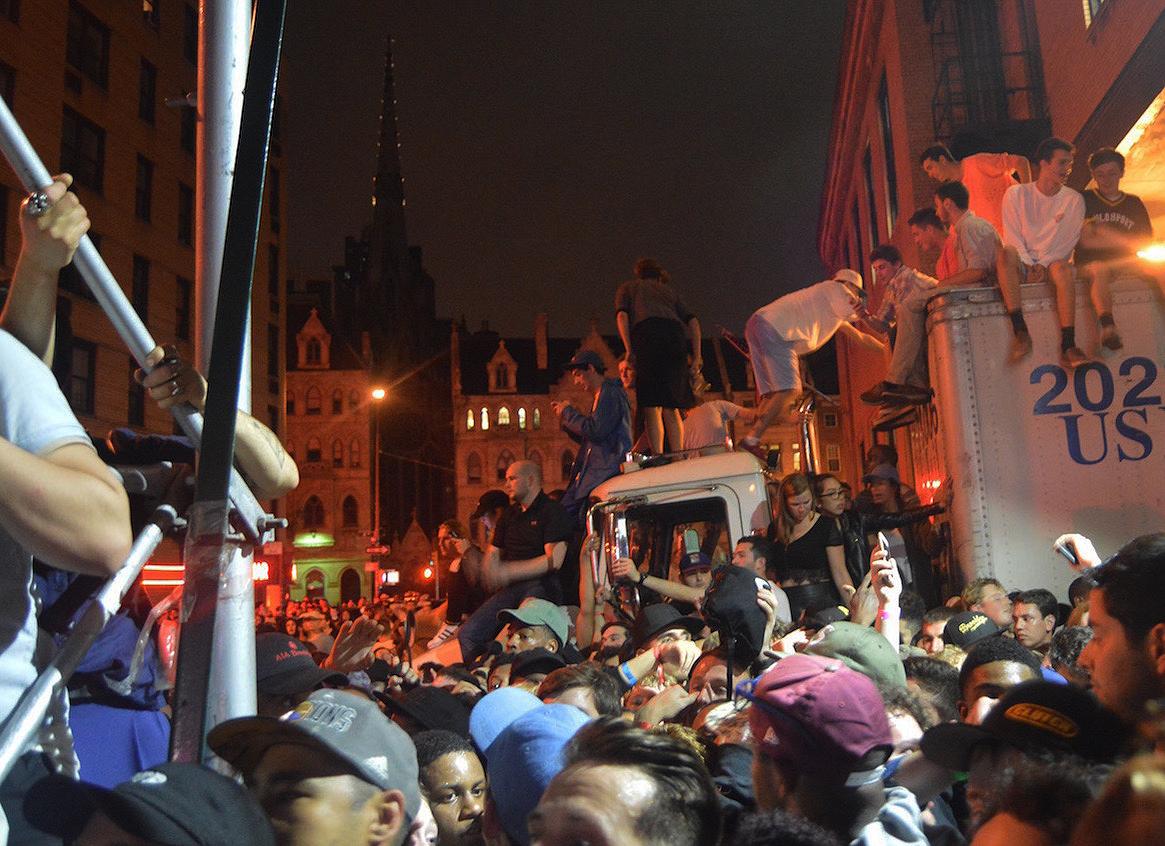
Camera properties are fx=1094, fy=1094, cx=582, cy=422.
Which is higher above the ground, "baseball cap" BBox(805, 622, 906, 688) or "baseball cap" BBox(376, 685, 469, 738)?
"baseball cap" BBox(805, 622, 906, 688)

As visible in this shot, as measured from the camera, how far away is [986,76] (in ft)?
63.0

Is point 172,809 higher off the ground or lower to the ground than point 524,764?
higher

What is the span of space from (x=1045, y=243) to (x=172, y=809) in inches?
339

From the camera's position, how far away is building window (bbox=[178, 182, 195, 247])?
37344 millimetres

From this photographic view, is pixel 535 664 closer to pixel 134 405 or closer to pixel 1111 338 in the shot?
pixel 1111 338

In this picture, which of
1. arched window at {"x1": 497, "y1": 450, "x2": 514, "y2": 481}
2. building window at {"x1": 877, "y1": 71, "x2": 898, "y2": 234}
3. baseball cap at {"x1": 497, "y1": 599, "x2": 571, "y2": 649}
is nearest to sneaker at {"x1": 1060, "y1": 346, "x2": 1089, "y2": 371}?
baseball cap at {"x1": 497, "y1": 599, "x2": 571, "y2": 649}

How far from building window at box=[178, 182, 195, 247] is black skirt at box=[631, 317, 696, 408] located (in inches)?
1166

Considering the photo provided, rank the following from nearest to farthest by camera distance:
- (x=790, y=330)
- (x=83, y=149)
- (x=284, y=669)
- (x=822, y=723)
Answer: (x=822, y=723) → (x=284, y=669) → (x=790, y=330) → (x=83, y=149)

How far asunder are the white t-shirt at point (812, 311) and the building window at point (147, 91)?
30659 mm

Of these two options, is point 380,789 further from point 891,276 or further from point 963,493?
point 891,276

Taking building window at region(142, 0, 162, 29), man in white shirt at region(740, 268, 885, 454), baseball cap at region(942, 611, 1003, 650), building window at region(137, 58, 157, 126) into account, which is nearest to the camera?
baseball cap at region(942, 611, 1003, 650)

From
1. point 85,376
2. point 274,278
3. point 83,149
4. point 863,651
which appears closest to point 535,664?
point 863,651

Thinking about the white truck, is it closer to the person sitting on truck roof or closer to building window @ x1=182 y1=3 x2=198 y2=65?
the person sitting on truck roof

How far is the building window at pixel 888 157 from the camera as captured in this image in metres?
23.2
